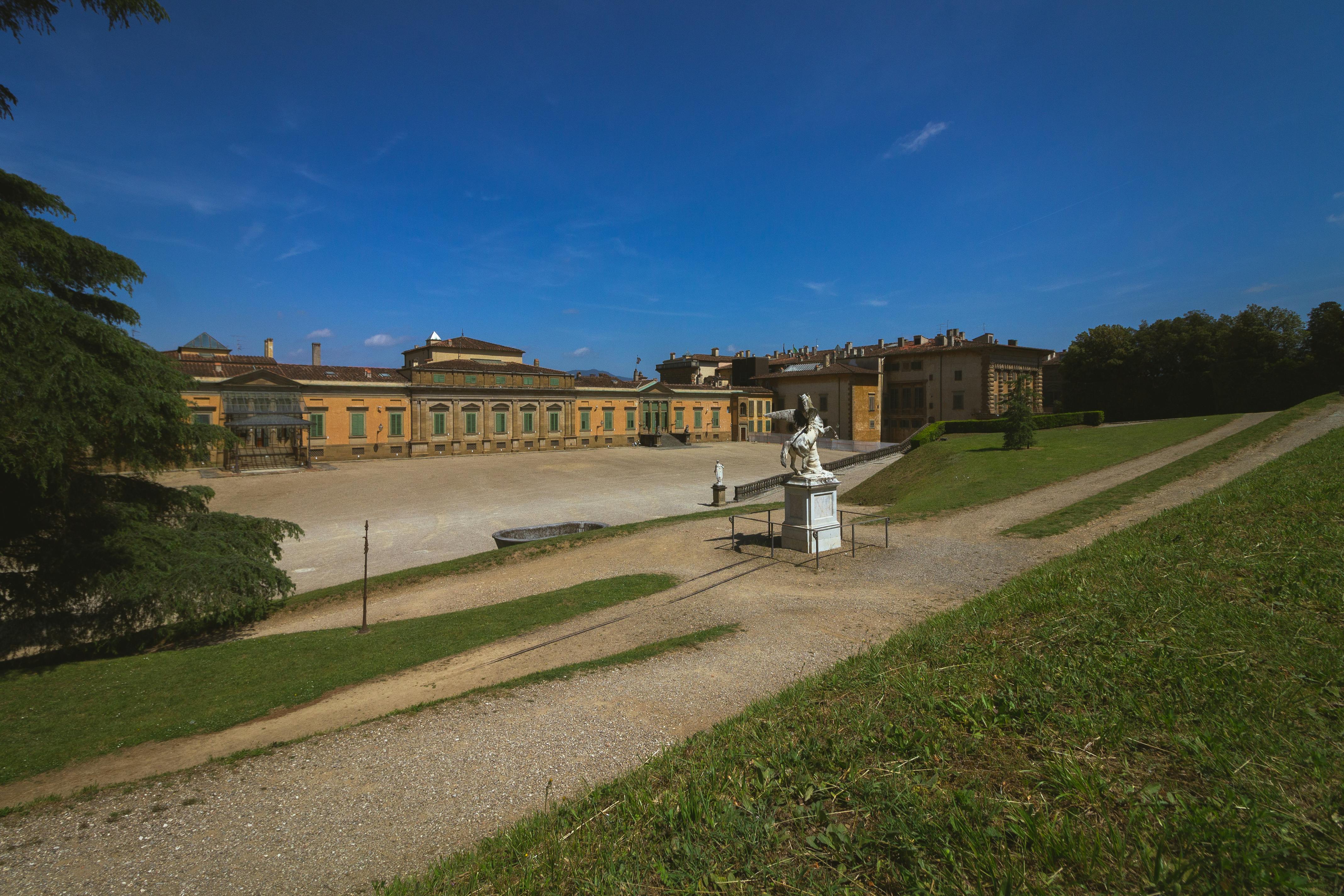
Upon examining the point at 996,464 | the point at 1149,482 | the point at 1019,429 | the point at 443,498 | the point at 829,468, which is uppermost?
the point at 1019,429

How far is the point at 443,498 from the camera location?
27281 mm

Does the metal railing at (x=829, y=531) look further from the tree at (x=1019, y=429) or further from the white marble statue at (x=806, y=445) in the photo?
the tree at (x=1019, y=429)

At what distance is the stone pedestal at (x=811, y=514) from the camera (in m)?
13.3

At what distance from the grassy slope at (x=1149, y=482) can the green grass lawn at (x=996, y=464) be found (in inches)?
94.3

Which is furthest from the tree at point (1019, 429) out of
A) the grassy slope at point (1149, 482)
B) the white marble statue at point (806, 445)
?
the white marble statue at point (806, 445)

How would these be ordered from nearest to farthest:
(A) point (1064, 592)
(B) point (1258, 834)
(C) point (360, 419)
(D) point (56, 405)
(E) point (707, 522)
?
(B) point (1258, 834), (A) point (1064, 592), (D) point (56, 405), (E) point (707, 522), (C) point (360, 419)

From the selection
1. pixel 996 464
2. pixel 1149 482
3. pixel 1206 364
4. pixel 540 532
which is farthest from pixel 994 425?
pixel 540 532

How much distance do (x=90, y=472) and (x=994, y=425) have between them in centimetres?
3889

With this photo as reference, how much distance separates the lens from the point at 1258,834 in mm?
1996

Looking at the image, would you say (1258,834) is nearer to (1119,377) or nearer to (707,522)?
(707,522)

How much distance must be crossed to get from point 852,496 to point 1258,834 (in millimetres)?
23332

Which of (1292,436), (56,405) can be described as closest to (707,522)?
(56,405)

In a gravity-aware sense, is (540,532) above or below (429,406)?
below

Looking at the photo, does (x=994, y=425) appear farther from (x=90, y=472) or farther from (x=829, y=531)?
(x=90, y=472)
